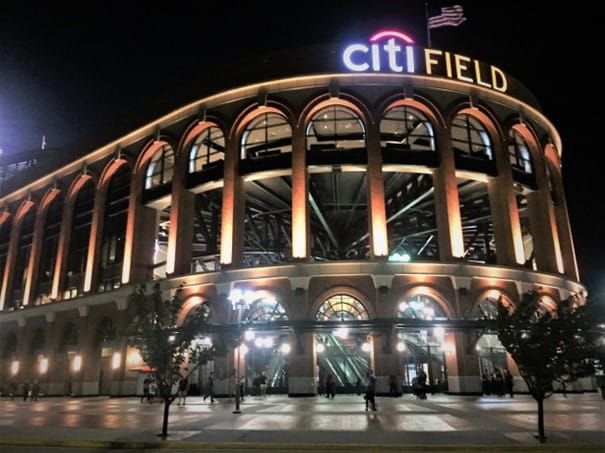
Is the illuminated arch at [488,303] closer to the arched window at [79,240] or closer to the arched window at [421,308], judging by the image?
the arched window at [421,308]

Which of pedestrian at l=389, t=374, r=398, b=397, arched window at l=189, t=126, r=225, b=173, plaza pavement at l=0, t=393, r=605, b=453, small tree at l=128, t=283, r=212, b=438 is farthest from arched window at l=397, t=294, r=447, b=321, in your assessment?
small tree at l=128, t=283, r=212, b=438

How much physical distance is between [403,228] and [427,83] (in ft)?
58.8

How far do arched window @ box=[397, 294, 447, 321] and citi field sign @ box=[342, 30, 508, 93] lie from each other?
54.7ft

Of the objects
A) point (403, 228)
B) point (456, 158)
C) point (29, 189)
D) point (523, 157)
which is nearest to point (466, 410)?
point (456, 158)

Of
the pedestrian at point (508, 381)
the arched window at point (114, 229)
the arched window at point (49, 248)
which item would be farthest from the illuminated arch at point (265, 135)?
the arched window at point (49, 248)

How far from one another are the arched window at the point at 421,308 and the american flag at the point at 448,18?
20224 mm

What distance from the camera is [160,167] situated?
1748 inches

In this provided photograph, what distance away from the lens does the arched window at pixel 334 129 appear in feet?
125

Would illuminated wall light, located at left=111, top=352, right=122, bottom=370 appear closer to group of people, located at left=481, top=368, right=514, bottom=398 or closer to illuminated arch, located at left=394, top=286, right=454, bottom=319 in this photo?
illuminated arch, located at left=394, top=286, right=454, bottom=319

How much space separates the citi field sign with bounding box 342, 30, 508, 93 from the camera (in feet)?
123

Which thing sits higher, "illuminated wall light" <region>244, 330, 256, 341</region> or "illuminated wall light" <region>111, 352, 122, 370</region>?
"illuminated wall light" <region>244, 330, 256, 341</region>

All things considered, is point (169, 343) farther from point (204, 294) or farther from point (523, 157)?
point (523, 157)

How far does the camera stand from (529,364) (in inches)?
Answer: 562

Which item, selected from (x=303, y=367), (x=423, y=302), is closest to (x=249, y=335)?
(x=303, y=367)
